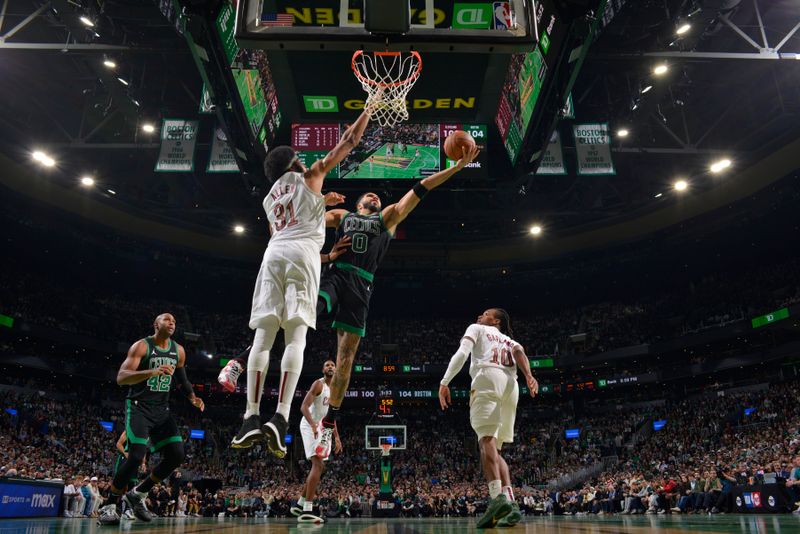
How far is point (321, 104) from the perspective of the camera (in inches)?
570

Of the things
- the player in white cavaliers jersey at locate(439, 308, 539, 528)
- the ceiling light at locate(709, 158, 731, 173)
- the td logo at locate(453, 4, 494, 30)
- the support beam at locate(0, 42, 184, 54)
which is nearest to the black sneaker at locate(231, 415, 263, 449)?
the player in white cavaliers jersey at locate(439, 308, 539, 528)

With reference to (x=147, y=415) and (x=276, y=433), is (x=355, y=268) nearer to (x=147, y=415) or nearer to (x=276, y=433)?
(x=276, y=433)

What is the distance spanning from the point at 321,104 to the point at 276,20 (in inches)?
330

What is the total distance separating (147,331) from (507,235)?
1985 centimetres

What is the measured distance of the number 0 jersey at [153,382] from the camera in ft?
21.2

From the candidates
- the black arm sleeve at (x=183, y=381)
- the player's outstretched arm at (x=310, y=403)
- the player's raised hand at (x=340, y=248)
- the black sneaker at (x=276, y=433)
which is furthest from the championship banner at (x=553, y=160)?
the black sneaker at (x=276, y=433)

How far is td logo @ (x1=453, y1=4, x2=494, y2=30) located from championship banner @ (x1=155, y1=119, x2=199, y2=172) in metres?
9.13

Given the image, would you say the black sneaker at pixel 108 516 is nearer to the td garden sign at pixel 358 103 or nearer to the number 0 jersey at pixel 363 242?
the number 0 jersey at pixel 363 242

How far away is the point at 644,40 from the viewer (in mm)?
15211

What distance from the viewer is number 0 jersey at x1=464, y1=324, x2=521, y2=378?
234 inches

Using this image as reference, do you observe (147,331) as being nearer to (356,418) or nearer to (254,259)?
(254,259)

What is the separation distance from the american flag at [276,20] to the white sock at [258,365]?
359 cm

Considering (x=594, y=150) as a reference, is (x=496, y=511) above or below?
below

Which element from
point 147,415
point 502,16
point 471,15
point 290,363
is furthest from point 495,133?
point 290,363
